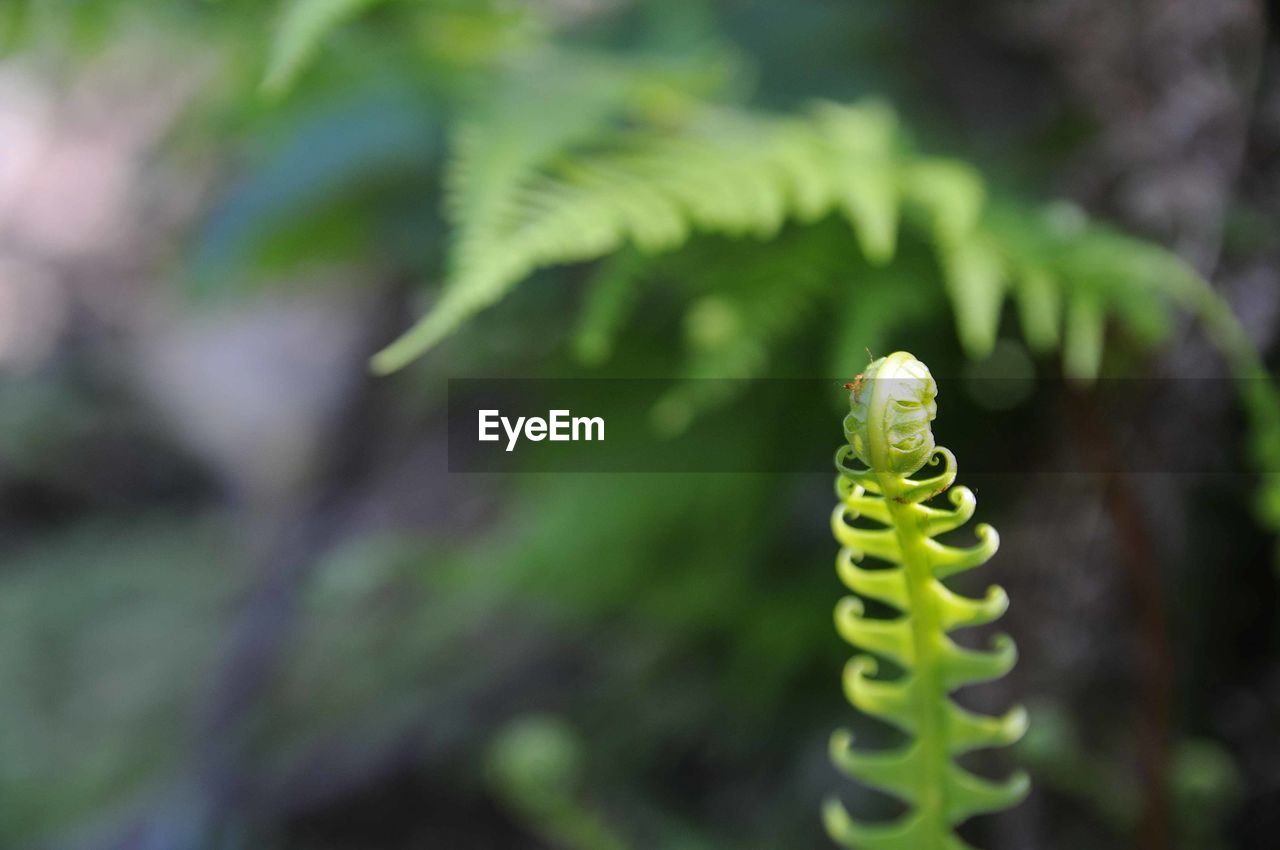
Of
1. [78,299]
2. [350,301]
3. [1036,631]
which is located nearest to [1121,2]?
[1036,631]

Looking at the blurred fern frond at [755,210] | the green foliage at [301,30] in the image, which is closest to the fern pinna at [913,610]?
the blurred fern frond at [755,210]

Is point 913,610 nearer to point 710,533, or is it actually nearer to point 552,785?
point 552,785

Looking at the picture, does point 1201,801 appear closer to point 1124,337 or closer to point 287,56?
point 1124,337

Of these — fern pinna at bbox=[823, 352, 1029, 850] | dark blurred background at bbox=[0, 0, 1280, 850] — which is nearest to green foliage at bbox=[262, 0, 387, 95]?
dark blurred background at bbox=[0, 0, 1280, 850]

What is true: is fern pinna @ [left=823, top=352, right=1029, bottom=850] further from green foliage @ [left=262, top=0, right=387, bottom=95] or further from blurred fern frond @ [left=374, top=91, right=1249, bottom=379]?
green foliage @ [left=262, top=0, right=387, bottom=95]

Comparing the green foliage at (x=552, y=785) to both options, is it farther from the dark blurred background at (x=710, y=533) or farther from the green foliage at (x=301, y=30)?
the green foliage at (x=301, y=30)

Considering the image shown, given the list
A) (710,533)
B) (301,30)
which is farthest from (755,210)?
(710,533)
